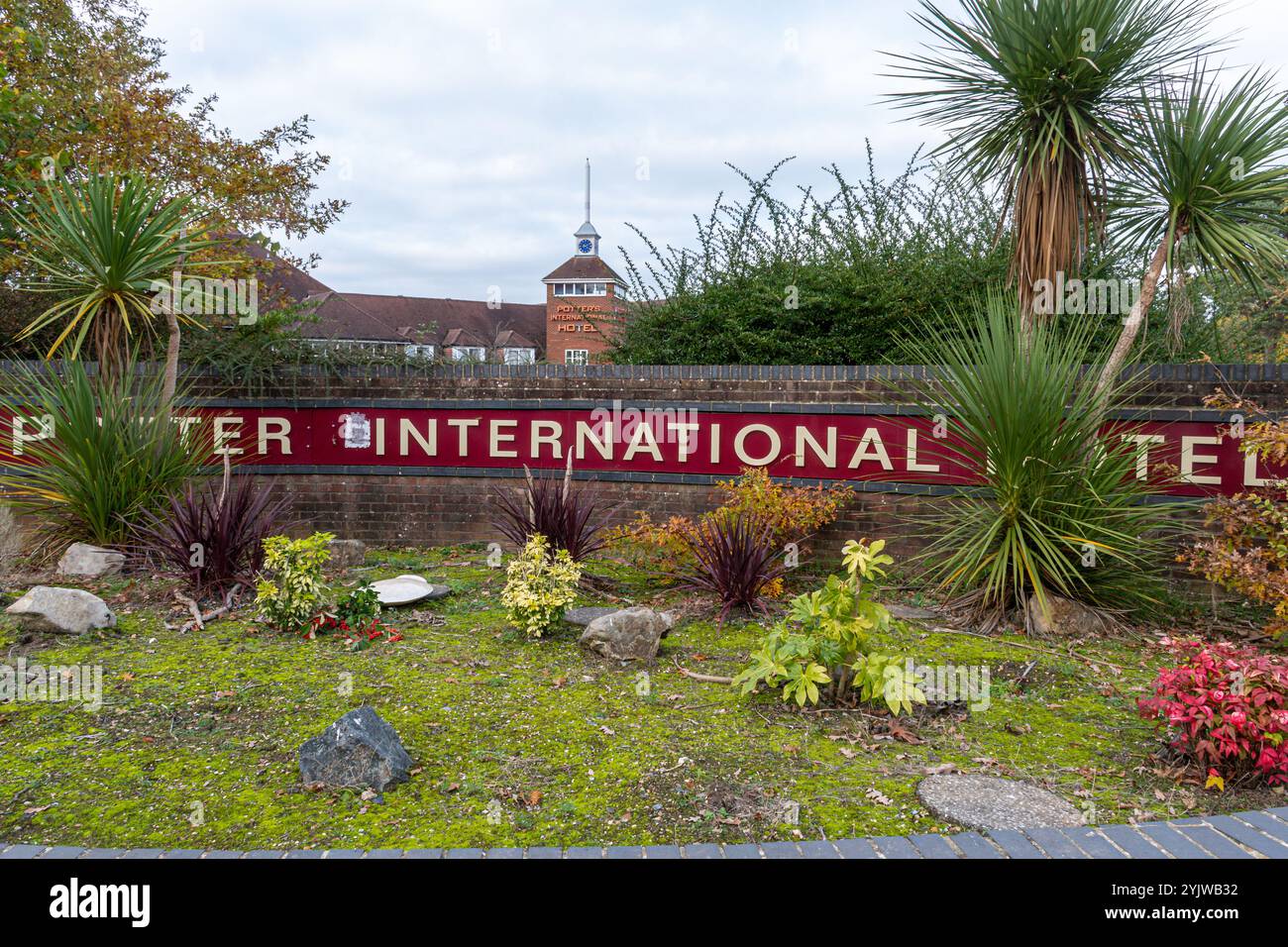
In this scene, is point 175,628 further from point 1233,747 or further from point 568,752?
point 1233,747

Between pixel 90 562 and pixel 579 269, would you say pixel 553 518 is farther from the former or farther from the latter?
pixel 579 269

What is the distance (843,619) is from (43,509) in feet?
22.1

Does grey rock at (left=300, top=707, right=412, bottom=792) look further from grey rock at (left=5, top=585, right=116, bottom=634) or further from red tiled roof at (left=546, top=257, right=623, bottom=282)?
red tiled roof at (left=546, top=257, right=623, bottom=282)

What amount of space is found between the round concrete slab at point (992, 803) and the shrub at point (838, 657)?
665 mm

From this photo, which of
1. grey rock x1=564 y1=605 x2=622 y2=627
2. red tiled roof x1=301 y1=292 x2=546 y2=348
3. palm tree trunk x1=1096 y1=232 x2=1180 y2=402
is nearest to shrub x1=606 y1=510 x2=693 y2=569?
grey rock x1=564 y1=605 x2=622 y2=627

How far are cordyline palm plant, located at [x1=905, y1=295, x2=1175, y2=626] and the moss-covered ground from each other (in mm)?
473

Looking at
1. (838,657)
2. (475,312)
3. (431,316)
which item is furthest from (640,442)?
(475,312)

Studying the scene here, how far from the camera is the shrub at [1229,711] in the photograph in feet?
12.3

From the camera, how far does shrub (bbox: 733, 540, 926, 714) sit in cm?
457

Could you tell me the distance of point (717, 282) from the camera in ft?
33.7

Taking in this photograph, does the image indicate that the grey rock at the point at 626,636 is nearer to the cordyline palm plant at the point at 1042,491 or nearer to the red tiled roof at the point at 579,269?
the cordyline palm plant at the point at 1042,491

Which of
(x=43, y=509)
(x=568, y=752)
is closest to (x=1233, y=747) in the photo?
(x=568, y=752)

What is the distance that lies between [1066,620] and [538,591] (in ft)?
11.8

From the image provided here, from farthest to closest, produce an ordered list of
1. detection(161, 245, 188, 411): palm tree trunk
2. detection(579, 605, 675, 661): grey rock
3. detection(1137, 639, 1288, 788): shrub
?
detection(161, 245, 188, 411): palm tree trunk
detection(579, 605, 675, 661): grey rock
detection(1137, 639, 1288, 788): shrub
